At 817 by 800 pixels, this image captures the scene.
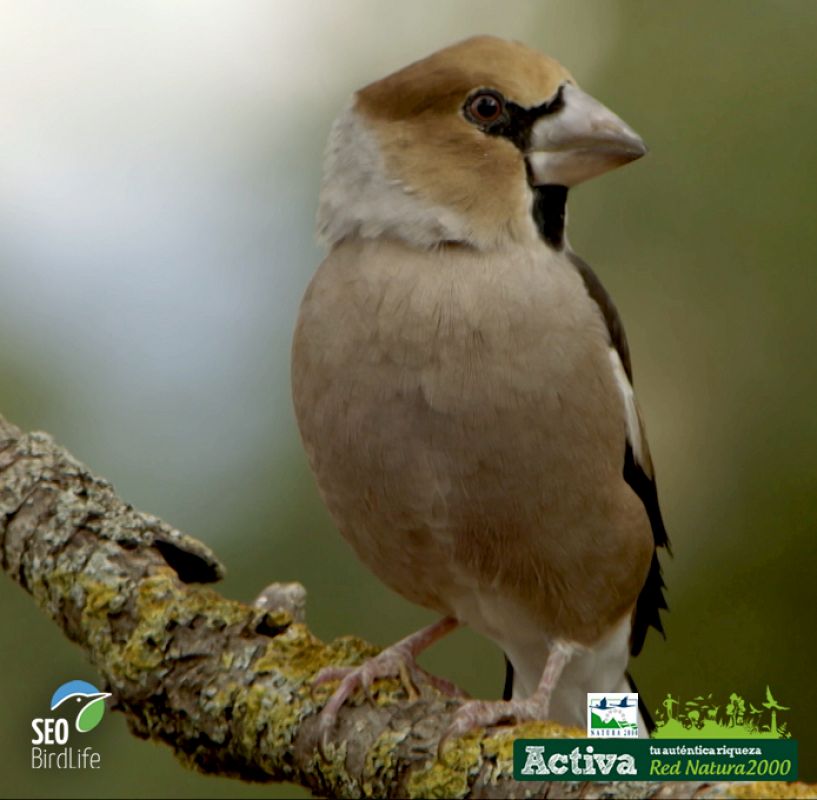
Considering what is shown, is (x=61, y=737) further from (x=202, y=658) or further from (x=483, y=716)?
(x=483, y=716)

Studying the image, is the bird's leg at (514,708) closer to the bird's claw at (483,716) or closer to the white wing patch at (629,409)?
the bird's claw at (483,716)

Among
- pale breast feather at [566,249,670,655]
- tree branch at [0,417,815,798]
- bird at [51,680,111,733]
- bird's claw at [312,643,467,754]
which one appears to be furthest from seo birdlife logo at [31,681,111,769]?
pale breast feather at [566,249,670,655]

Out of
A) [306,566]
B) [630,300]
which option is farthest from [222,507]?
[630,300]

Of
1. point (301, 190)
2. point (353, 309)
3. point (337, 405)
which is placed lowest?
point (337, 405)

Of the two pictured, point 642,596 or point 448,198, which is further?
point 642,596

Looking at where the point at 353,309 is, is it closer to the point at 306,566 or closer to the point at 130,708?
the point at 130,708

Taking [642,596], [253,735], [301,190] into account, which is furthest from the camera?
[301,190]
